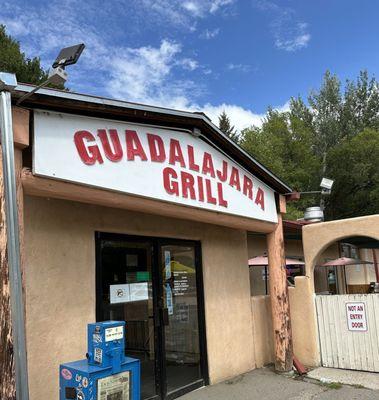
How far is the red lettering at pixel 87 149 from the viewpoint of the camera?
444 cm

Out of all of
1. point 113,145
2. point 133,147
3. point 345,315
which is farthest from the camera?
point 345,315

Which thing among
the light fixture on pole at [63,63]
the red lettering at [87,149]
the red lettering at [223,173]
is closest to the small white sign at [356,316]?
the red lettering at [223,173]

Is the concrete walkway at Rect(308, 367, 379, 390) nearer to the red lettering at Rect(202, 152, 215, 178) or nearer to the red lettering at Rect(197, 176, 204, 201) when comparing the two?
the red lettering at Rect(197, 176, 204, 201)

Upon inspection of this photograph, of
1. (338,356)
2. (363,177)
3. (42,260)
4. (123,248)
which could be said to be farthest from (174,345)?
(363,177)

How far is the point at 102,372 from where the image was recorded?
12.6 feet

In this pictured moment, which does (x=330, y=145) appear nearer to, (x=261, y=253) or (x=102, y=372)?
(x=261, y=253)

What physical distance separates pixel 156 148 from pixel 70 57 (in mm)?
2183

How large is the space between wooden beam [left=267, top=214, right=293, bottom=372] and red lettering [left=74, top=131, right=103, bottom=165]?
4402mm

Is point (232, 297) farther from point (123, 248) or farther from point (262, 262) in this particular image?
point (123, 248)

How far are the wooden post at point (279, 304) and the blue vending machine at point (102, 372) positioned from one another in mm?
4228

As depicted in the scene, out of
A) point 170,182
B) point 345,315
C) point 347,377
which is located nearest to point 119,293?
point 170,182

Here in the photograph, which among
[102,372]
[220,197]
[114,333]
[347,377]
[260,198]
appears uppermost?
[260,198]

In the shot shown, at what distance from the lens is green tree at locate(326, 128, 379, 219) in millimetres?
28641

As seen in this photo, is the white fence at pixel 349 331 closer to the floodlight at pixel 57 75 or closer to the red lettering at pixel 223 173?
the red lettering at pixel 223 173
